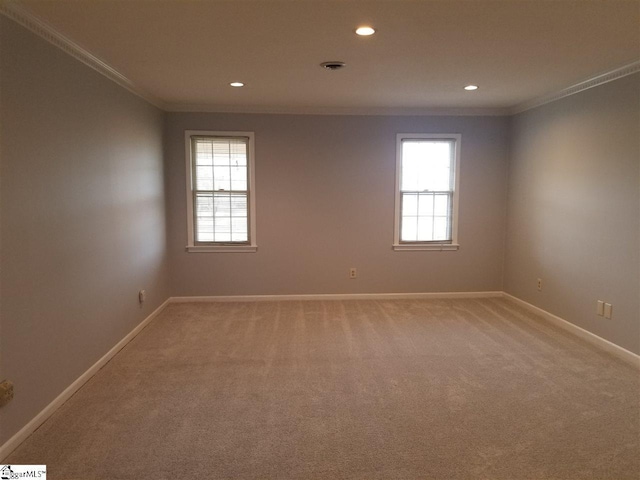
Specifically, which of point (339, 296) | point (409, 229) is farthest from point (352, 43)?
point (339, 296)

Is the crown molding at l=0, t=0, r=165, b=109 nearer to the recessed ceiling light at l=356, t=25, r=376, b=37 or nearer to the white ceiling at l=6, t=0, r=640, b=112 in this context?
the white ceiling at l=6, t=0, r=640, b=112

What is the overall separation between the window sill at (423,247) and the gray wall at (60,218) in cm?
309

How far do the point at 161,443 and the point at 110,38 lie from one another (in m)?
2.57

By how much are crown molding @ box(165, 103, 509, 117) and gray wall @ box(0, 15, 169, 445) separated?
100 cm

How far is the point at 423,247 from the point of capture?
5426 millimetres

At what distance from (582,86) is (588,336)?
7.66 feet

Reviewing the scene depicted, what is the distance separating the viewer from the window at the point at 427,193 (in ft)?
17.5

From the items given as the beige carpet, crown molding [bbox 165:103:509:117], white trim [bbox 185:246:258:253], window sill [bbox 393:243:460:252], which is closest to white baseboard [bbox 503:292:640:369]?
the beige carpet

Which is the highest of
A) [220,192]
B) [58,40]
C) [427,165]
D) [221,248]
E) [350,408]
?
[58,40]

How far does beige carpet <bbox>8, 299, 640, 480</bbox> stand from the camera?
2.15m

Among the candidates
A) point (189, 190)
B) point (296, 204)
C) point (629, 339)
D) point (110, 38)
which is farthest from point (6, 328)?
point (629, 339)

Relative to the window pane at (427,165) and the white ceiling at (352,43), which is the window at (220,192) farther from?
the window pane at (427,165)

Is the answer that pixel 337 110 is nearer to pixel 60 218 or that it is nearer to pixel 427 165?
pixel 427 165

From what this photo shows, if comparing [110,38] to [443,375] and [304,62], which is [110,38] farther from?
[443,375]
